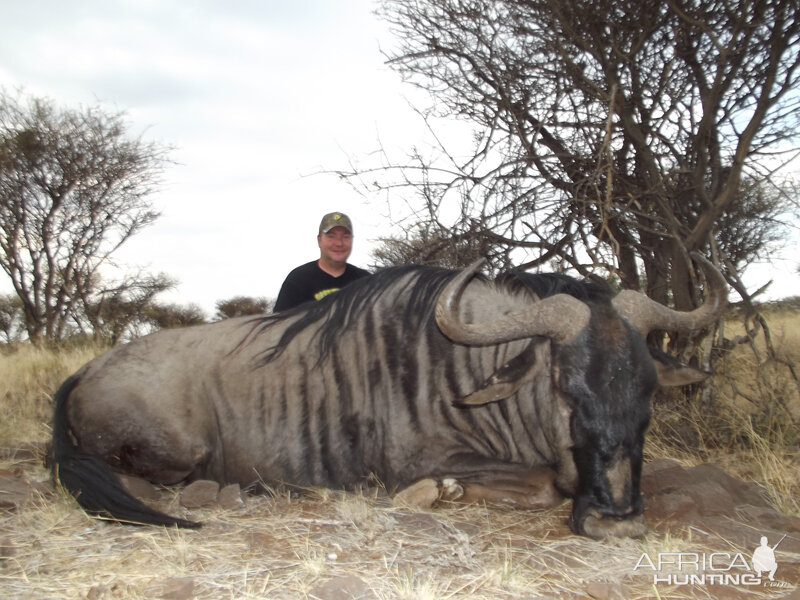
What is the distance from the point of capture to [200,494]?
307 cm

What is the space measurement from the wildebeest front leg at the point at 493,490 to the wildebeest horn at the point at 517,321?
0.62 m

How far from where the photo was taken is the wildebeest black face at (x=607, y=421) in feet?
8.55

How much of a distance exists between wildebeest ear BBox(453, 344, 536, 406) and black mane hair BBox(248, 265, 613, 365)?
0.41 meters

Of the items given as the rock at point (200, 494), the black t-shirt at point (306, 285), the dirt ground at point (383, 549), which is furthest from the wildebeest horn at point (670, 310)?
Result: the black t-shirt at point (306, 285)

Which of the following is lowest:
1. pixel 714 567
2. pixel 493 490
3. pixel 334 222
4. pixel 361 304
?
pixel 714 567

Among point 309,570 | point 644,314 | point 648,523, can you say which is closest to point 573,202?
point 644,314

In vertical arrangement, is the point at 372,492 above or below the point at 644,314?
below

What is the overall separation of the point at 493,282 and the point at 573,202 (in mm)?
1276

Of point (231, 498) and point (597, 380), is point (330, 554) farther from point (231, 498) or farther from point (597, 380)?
point (597, 380)

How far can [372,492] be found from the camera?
3.23 meters

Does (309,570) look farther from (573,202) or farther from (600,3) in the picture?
(600,3)

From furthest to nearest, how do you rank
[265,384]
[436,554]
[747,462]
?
[747,462]
[265,384]
[436,554]

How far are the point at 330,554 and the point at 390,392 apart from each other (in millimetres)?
1015

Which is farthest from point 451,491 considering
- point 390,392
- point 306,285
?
point 306,285
